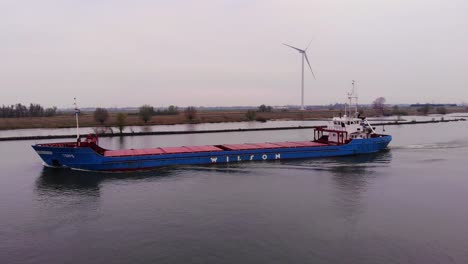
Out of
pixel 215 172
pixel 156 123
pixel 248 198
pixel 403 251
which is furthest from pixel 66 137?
pixel 403 251

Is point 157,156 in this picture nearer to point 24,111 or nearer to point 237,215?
point 237,215

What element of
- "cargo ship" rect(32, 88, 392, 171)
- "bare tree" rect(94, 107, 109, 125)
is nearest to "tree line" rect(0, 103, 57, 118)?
"bare tree" rect(94, 107, 109, 125)

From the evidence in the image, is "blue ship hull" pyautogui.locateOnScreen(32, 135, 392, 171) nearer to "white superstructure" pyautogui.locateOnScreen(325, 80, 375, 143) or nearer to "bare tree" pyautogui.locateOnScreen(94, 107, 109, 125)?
"white superstructure" pyautogui.locateOnScreen(325, 80, 375, 143)

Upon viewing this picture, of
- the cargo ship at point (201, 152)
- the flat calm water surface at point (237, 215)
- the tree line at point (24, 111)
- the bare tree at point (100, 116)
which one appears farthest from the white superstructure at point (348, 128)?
the tree line at point (24, 111)

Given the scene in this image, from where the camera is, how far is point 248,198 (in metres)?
24.6

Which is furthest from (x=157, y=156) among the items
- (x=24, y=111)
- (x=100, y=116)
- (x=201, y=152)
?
(x=24, y=111)

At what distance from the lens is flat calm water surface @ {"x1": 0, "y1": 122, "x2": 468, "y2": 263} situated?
16.1m

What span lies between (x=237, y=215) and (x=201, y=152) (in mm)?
16346

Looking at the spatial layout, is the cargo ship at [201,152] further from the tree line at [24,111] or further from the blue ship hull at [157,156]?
the tree line at [24,111]

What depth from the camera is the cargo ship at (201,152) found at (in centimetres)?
3350

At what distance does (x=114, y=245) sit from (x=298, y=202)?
12.5 m

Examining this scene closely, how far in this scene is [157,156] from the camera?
34.9 metres

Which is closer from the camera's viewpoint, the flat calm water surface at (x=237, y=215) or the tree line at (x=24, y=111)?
the flat calm water surface at (x=237, y=215)

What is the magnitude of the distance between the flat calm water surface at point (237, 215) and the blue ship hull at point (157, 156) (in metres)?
1.24
